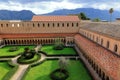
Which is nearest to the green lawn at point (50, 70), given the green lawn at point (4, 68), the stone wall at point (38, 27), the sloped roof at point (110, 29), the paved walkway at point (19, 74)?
the paved walkway at point (19, 74)

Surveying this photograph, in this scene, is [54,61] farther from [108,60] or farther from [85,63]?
[108,60]

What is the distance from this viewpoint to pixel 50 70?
1326 inches

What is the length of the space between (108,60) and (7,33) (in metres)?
52.4

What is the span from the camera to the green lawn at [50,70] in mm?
29719

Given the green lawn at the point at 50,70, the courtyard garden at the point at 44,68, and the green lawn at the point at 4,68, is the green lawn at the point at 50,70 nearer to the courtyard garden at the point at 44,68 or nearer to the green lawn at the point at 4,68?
the courtyard garden at the point at 44,68

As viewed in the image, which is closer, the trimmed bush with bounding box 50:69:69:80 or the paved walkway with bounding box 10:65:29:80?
the trimmed bush with bounding box 50:69:69:80

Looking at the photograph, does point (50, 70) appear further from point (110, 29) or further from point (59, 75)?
point (110, 29)

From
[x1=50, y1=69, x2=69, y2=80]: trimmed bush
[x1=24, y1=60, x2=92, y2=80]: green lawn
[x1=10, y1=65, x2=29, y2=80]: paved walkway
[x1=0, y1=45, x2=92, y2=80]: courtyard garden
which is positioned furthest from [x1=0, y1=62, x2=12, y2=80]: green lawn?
[x1=50, y1=69, x2=69, y2=80]: trimmed bush

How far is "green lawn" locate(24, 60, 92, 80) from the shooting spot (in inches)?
1170

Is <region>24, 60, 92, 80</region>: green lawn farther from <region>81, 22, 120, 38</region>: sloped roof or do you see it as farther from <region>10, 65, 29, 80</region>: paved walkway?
<region>81, 22, 120, 38</region>: sloped roof

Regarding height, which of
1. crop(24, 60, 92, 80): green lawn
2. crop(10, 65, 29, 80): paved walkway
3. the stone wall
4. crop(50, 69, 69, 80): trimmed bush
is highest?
the stone wall

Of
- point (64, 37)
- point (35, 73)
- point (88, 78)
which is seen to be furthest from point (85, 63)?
point (64, 37)

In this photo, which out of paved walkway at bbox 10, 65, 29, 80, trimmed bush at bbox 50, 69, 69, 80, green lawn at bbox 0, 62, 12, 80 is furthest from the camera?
green lawn at bbox 0, 62, 12, 80

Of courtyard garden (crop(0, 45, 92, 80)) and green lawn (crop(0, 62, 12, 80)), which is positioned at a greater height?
courtyard garden (crop(0, 45, 92, 80))
